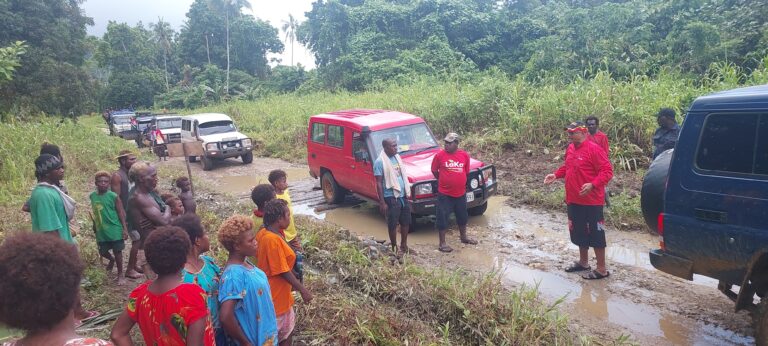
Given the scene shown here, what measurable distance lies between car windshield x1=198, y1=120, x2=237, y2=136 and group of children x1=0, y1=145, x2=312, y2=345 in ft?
42.0

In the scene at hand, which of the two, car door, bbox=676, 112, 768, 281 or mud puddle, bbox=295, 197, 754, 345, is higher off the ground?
car door, bbox=676, 112, 768, 281

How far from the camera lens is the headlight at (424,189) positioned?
727cm

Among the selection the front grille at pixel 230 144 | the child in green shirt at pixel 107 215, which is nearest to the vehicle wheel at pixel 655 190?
the child in green shirt at pixel 107 215

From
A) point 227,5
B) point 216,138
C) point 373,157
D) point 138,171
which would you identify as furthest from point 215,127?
point 227,5

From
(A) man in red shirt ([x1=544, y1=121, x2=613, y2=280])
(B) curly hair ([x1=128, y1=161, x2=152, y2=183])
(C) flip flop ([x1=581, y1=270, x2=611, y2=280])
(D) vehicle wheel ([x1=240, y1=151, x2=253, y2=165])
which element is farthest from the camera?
(D) vehicle wheel ([x1=240, y1=151, x2=253, y2=165])

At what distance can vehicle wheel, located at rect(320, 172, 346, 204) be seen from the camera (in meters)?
9.46

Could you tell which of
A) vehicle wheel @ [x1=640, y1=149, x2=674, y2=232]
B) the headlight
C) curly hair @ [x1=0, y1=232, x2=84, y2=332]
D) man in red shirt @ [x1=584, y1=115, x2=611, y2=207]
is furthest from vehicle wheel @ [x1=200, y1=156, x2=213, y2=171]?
curly hair @ [x1=0, y1=232, x2=84, y2=332]

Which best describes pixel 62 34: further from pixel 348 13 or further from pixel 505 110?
pixel 505 110

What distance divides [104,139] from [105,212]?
13.0 meters

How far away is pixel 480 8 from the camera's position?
3347 cm

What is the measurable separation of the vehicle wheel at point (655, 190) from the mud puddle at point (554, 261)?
3.03 feet

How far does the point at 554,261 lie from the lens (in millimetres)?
6195

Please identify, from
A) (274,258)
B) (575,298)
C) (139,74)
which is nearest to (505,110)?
(575,298)

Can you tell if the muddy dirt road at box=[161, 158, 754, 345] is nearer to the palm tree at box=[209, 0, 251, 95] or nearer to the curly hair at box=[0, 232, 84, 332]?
the curly hair at box=[0, 232, 84, 332]
